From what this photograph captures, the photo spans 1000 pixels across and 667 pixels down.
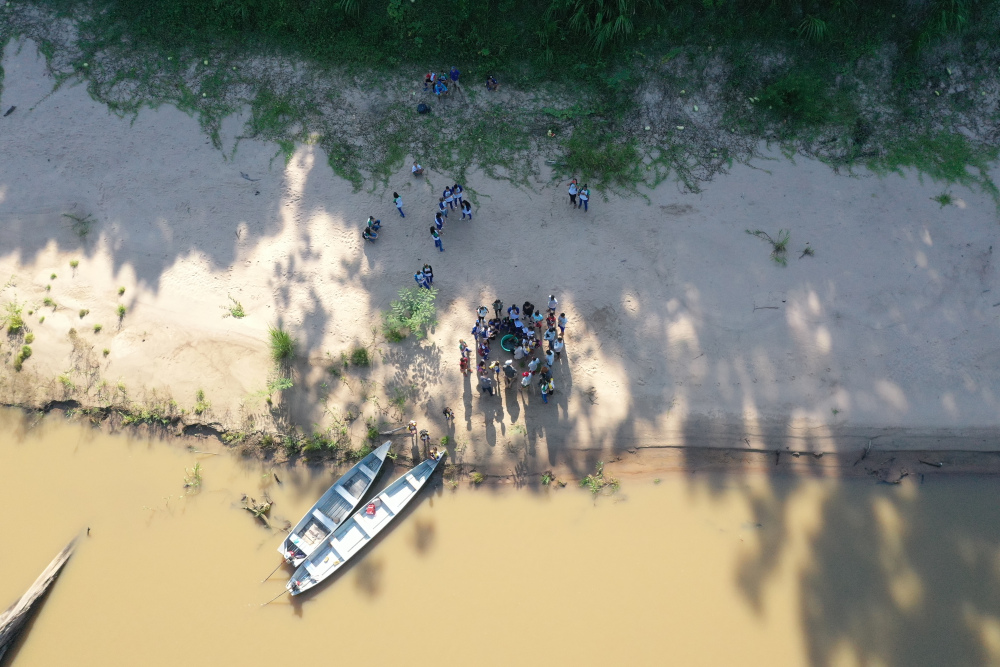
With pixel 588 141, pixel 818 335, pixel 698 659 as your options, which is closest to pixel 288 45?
pixel 588 141

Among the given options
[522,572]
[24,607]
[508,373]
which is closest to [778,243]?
[508,373]

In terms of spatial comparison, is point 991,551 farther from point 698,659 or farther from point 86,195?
point 86,195

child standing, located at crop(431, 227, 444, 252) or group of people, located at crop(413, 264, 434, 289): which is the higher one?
child standing, located at crop(431, 227, 444, 252)

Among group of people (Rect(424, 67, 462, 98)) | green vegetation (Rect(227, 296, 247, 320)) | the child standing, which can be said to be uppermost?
group of people (Rect(424, 67, 462, 98))

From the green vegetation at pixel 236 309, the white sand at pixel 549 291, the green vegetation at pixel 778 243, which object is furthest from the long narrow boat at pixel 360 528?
the green vegetation at pixel 778 243

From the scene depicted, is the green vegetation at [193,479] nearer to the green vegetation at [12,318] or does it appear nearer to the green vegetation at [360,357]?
the green vegetation at [360,357]

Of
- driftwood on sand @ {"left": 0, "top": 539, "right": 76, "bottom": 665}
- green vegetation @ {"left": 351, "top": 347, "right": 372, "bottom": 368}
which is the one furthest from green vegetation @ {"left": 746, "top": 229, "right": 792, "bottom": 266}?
driftwood on sand @ {"left": 0, "top": 539, "right": 76, "bottom": 665}

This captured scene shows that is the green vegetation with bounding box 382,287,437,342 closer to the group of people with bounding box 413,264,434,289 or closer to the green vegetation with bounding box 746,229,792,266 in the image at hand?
the group of people with bounding box 413,264,434,289
